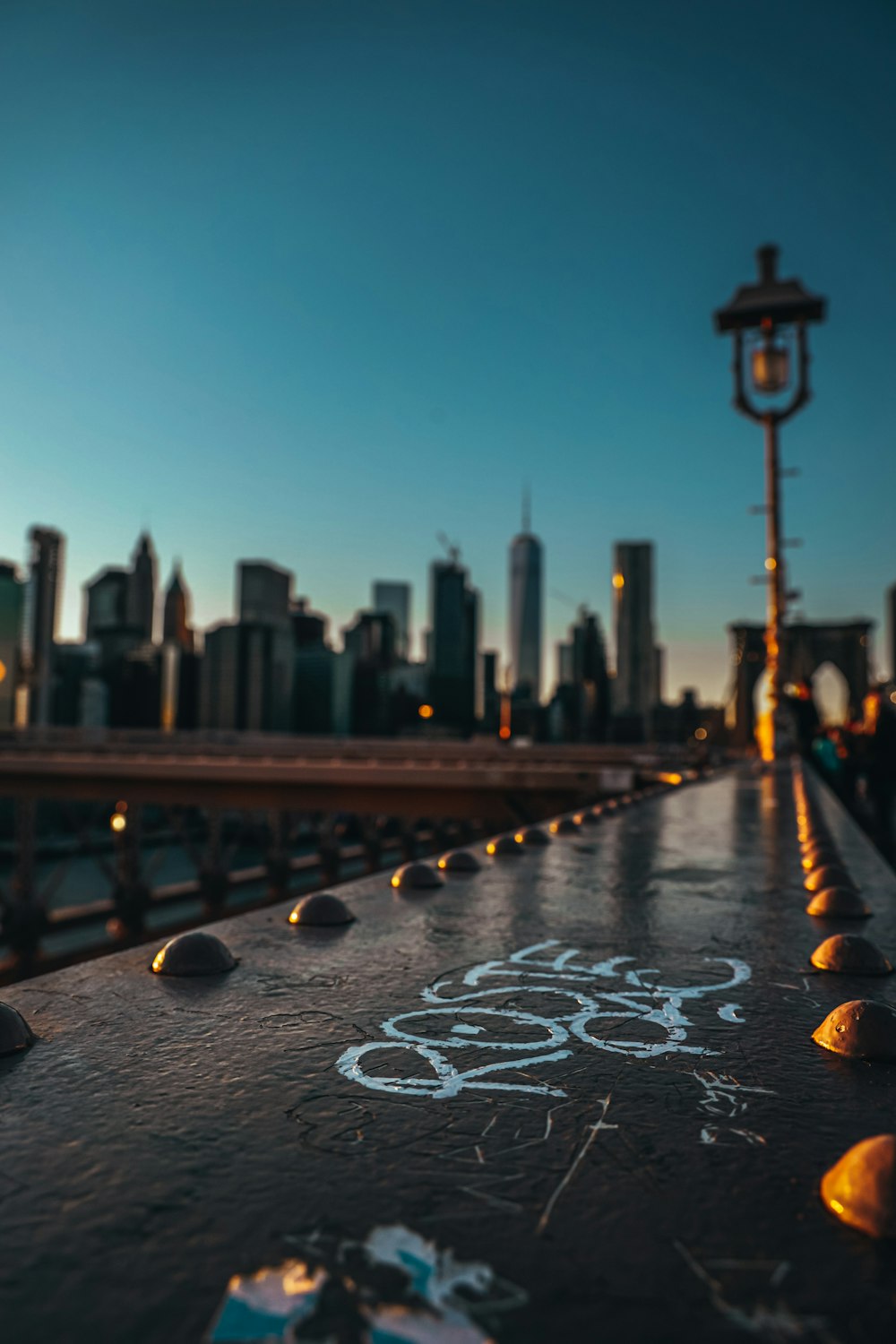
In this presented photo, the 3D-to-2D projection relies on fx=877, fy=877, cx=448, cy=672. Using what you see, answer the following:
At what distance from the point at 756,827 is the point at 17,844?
34.0 meters

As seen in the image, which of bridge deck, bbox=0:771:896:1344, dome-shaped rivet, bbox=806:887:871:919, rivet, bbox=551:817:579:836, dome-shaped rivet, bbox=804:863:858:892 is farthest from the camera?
rivet, bbox=551:817:579:836

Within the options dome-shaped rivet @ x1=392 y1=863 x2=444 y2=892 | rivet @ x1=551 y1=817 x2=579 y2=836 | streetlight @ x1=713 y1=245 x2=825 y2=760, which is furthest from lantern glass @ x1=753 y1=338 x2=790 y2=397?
dome-shaped rivet @ x1=392 y1=863 x2=444 y2=892

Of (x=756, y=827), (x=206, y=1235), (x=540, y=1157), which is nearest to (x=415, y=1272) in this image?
(x=206, y=1235)

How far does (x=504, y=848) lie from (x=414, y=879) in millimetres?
1651

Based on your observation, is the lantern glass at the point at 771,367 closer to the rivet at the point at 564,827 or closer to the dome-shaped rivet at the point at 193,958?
the rivet at the point at 564,827

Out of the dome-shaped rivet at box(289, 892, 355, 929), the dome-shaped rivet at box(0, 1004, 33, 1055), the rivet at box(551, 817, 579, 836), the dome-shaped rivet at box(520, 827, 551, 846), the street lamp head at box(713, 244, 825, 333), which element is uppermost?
the street lamp head at box(713, 244, 825, 333)

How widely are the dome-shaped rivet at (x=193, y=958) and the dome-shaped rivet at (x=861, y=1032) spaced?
204 centimetres

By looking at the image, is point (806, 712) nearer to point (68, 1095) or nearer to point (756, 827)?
point (756, 827)

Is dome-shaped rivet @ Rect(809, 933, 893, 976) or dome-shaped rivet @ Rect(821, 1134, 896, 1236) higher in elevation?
dome-shaped rivet @ Rect(821, 1134, 896, 1236)

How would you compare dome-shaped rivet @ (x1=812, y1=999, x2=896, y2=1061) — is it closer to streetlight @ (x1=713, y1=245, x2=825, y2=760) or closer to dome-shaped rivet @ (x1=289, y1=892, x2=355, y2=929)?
dome-shaped rivet @ (x1=289, y1=892, x2=355, y2=929)

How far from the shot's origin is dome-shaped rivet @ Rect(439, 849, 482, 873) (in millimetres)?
5938

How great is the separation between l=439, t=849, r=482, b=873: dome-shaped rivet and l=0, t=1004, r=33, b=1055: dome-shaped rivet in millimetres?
3727

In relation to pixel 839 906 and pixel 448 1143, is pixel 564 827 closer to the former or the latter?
pixel 839 906

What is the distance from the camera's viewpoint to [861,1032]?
Result: 7.93 ft
